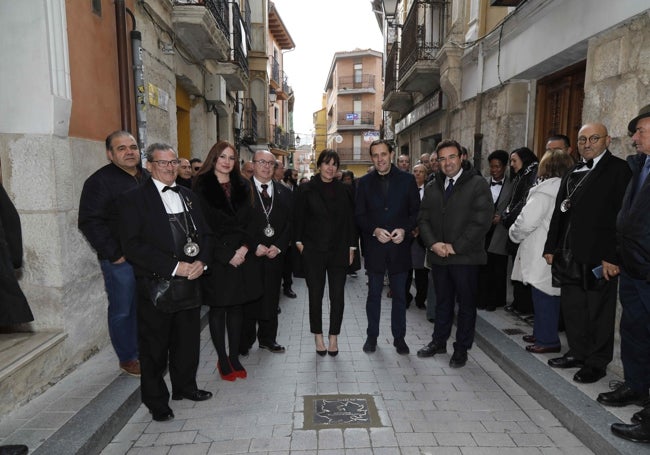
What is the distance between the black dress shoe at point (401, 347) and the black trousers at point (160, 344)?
2056 millimetres

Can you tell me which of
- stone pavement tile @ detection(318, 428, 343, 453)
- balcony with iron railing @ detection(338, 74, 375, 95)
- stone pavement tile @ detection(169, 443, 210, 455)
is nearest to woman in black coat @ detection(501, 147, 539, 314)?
stone pavement tile @ detection(318, 428, 343, 453)

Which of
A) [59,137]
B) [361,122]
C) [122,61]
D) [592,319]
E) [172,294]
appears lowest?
[592,319]

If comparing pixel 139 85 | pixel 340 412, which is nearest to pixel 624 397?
pixel 340 412

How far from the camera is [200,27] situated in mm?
7113

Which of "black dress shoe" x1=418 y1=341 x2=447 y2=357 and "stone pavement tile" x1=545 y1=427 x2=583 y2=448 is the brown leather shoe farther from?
"stone pavement tile" x1=545 y1=427 x2=583 y2=448

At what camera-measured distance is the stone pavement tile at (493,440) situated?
308 centimetres

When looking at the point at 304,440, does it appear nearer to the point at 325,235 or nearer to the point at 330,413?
the point at 330,413

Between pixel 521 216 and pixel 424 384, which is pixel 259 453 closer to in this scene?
pixel 424 384

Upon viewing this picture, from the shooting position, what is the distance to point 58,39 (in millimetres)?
3746

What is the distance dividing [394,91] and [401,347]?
37.2 feet

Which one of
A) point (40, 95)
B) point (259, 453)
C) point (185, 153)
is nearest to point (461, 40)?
point (185, 153)

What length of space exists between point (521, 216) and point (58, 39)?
4256mm

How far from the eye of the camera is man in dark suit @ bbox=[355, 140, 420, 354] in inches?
177

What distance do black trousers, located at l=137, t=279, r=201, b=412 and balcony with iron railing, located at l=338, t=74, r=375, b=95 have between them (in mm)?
46146
